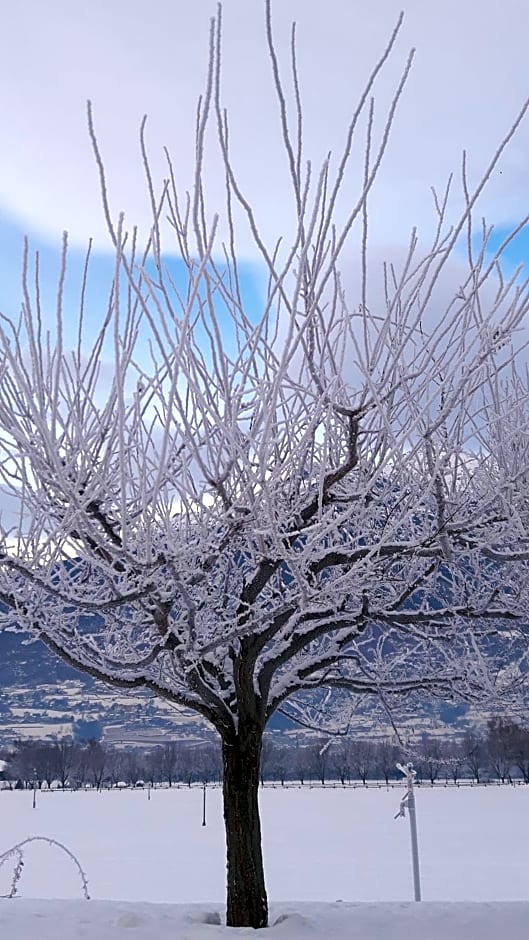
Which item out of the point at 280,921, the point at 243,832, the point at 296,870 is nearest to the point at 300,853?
the point at 296,870

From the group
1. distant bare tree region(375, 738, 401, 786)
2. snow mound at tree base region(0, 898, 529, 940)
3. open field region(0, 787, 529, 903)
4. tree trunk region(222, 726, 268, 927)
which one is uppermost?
distant bare tree region(375, 738, 401, 786)

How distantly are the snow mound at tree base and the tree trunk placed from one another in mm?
186

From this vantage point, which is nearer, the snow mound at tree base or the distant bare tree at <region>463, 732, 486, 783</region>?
the snow mound at tree base

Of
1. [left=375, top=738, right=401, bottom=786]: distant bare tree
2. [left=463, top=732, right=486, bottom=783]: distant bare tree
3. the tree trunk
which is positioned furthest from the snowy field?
[left=375, top=738, right=401, bottom=786]: distant bare tree

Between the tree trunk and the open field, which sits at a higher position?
the tree trunk

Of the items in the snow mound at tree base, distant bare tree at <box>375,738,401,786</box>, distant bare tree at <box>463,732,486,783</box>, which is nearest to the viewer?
the snow mound at tree base

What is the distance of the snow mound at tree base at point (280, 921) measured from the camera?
6.61 meters

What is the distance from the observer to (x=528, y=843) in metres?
33.2

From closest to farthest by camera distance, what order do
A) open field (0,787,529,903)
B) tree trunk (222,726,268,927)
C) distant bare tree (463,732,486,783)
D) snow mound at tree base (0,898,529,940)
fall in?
snow mound at tree base (0,898,529,940)
tree trunk (222,726,268,927)
open field (0,787,529,903)
distant bare tree (463,732,486,783)

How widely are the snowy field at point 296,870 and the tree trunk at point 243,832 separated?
266 mm

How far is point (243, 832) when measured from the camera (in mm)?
6969

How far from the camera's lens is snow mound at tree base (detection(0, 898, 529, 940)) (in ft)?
21.7

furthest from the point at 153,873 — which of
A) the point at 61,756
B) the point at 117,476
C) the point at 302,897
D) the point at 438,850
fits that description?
the point at 61,756

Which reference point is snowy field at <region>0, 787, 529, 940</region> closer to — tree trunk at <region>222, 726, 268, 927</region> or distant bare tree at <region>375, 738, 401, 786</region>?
tree trunk at <region>222, 726, 268, 927</region>
